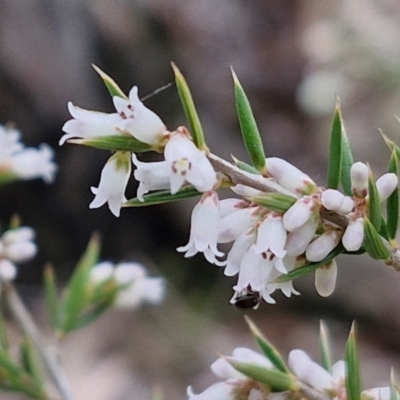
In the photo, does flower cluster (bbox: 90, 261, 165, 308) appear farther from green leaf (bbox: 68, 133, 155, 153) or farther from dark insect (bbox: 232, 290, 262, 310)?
green leaf (bbox: 68, 133, 155, 153)

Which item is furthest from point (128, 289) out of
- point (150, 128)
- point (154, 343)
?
point (154, 343)

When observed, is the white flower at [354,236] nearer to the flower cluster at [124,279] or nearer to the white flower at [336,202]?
the white flower at [336,202]

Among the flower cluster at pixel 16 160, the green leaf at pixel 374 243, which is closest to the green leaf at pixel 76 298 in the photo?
the flower cluster at pixel 16 160

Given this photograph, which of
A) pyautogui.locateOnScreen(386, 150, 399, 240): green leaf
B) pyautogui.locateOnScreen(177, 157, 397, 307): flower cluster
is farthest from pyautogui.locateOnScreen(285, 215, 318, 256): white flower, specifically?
pyautogui.locateOnScreen(386, 150, 399, 240): green leaf

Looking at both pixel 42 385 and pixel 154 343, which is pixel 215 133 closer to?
pixel 154 343

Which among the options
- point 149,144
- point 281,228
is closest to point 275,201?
point 281,228

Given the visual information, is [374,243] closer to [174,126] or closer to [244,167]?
[244,167]
